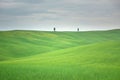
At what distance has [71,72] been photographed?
23109mm

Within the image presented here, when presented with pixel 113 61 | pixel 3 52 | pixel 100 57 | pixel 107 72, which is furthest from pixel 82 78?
pixel 3 52

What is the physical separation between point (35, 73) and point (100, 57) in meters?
13.3

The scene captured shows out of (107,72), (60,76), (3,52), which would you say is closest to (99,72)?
(107,72)

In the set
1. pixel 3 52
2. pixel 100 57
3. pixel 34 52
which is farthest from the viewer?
pixel 34 52

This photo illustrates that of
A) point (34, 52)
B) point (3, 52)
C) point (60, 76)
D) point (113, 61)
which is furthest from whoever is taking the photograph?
point (34, 52)

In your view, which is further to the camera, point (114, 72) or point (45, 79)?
point (114, 72)

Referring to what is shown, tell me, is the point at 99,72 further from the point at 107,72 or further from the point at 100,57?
the point at 100,57

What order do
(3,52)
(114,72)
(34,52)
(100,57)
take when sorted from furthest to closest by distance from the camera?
1. (34,52)
2. (3,52)
3. (100,57)
4. (114,72)

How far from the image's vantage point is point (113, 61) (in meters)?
30.4

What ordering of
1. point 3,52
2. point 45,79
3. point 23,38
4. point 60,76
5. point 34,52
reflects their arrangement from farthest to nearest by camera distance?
point 23,38, point 34,52, point 3,52, point 60,76, point 45,79

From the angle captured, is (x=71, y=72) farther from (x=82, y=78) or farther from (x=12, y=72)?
(x=12, y=72)

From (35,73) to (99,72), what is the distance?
5865 millimetres

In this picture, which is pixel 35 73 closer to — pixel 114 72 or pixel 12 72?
pixel 12 72

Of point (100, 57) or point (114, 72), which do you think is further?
point (100, 57)
